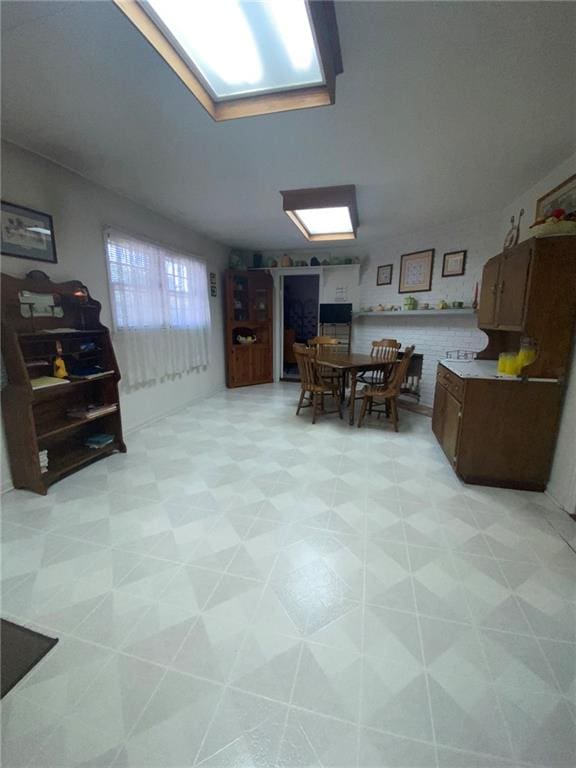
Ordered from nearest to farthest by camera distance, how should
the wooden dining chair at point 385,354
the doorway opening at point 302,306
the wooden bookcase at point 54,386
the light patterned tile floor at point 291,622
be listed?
Answer: the light patterned tile floor at point 291,622, the wooden bookcase at point 54,386, the wooden dining chair at point 385,354, the doorway opening at point 302,306

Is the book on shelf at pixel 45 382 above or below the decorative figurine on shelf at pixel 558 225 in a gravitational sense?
below

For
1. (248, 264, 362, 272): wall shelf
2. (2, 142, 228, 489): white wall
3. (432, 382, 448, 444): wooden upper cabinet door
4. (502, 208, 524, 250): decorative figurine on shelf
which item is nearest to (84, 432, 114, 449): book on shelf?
(2, 142, 228, 489): white wall

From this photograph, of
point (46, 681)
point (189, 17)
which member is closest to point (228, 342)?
point (189, 17)

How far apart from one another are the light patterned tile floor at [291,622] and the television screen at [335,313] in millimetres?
3528

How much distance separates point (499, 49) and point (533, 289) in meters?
1.34

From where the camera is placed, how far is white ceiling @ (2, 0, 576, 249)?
1.25m

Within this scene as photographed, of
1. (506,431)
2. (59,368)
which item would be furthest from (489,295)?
(59,368)

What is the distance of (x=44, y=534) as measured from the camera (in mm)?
1813

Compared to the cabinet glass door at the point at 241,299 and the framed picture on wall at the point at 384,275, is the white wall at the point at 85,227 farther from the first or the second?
the framed picture on wall at the point at 384,275

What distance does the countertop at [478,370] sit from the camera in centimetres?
224

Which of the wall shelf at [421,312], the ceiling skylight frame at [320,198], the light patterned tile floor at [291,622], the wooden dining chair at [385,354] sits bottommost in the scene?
the light patterned tile floor at [291,622]

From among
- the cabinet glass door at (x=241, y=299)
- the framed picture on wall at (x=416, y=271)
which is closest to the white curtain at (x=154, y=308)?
the cabinet glass door at (x=241, y=299)

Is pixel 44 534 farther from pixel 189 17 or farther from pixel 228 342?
pixel 228 342

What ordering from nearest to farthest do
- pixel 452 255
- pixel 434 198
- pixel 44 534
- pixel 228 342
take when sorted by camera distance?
1. pixel 44 534
2. pixel 434 198
3. pixel 452 255
4. pixel 228 342
